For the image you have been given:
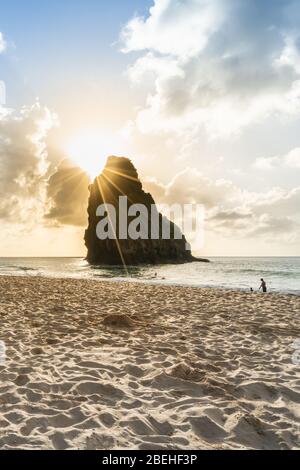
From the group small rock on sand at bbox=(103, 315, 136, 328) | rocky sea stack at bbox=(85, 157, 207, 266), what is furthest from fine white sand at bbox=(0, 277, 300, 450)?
rocky sea stack at bbox=(85, 157, 207, 266)

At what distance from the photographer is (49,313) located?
10656 millimetres

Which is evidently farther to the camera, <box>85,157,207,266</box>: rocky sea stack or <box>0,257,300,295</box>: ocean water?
<box>85,157,207,266</box>: rocky sea stack

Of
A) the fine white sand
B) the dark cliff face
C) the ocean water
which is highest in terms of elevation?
the dark cliff face

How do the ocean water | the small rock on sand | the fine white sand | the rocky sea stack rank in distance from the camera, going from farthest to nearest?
1. the rocky sea stack
2. the ocean water
3. the small rock on sand
4. the fine white sand

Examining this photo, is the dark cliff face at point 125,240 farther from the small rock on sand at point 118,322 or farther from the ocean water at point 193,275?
the small rock on sand at point 118,322

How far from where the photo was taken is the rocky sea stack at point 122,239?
4013 inches

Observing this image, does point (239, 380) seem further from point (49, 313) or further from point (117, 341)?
point (49, 313)

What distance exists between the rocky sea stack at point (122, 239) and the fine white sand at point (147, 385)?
91.6 m

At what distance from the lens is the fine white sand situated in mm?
3656

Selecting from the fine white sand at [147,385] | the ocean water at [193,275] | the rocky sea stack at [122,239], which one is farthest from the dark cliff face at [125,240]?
the fine white sand at [147,385]

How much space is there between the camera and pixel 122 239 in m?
103

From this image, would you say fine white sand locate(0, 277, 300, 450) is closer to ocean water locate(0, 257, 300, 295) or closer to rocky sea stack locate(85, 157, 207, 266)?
ocean water locate(0, 257, 300, 295)

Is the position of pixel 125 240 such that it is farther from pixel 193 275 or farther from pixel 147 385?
pixel 147 385
